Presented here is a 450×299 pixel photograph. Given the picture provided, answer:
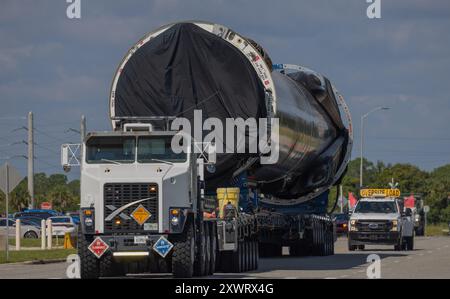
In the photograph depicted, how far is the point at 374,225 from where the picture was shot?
160 ft

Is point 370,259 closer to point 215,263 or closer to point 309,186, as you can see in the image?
point 309,186

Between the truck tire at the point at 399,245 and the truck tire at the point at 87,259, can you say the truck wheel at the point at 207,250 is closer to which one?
the truck tire at the point at 87,259

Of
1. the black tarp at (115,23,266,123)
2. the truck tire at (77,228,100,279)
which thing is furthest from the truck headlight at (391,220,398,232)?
the truck tire at (77,228,100,279)

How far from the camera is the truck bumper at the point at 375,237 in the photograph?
4844 centimetres

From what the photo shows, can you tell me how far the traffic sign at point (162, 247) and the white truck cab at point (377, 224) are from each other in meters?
23.1

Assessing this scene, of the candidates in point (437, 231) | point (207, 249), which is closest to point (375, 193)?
point (207, 249)

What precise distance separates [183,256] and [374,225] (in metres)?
23.2

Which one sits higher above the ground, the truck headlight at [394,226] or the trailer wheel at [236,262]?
the truck headlight at [394,226]

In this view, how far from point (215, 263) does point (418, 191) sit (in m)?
109

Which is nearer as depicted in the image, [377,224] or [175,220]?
[175,220]

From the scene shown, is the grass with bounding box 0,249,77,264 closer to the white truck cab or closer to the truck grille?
the white truck cab

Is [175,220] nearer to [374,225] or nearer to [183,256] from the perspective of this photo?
[183,256]

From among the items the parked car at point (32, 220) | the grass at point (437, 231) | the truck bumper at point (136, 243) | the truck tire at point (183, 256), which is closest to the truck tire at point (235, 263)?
the truck tire at point (183, 256)

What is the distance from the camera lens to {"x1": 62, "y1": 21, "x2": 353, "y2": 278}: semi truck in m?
26.3
